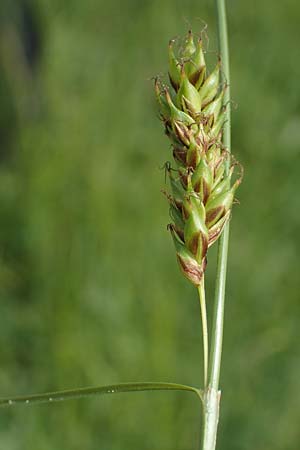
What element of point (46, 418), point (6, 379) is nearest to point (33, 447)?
point (46, 418)

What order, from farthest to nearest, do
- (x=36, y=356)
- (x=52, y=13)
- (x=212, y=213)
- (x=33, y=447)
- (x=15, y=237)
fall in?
(x=52, y=13) → (x=15, y=237) → (x=36, y=356) → (x=33, y=447) → (x=212, y=213)

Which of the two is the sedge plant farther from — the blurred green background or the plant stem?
the blurred green background

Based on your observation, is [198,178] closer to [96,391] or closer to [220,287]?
[220,287]

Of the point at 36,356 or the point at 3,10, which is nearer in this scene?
the point at 36,356

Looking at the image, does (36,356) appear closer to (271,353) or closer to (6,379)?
(6,379)

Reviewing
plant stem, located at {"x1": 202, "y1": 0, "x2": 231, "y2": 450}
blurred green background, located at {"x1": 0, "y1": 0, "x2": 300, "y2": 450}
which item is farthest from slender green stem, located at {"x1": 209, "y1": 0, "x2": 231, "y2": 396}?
blurred green background, located at {"x1": 0, "y1": 0, "x2": 300, "y2": 450}

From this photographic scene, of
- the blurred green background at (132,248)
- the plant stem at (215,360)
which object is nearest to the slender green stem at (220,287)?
the plant stem at (215,360)

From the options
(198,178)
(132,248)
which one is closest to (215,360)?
(198,178)
